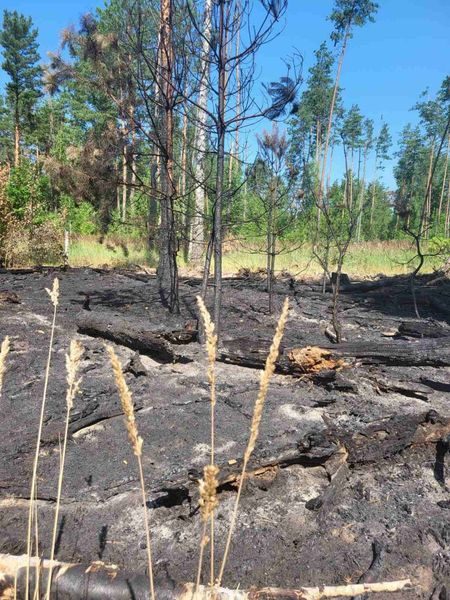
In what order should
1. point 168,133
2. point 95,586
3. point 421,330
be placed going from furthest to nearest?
point 421,330
point 168,133
point 95,586

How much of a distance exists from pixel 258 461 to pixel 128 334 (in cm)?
230

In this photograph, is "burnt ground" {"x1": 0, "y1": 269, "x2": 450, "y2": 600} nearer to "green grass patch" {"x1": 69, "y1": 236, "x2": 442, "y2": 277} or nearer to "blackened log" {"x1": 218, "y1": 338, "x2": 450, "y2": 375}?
"blackened log" {"x1": 218, "y1": 338, "x2": 450, "y2": 375}

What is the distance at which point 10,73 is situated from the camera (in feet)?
85.9

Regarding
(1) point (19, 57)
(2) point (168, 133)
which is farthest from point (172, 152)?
(1) point (19, 57)

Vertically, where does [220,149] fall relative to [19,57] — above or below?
below

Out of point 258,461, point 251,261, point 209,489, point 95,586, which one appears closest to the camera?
point 209,489

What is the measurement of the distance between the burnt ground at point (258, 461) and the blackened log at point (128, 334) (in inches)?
3.1

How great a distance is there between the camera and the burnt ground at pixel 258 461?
2.05 metres

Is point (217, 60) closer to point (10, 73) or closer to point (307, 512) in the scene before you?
point (307, 512)

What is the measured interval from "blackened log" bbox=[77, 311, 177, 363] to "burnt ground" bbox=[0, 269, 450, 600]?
0.26 ft

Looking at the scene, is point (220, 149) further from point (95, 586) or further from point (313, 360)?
point (95, 586)

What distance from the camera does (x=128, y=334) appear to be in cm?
452

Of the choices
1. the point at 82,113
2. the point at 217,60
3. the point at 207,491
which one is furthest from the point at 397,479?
the point at 82,113

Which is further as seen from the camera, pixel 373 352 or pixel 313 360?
pixel 373 352
